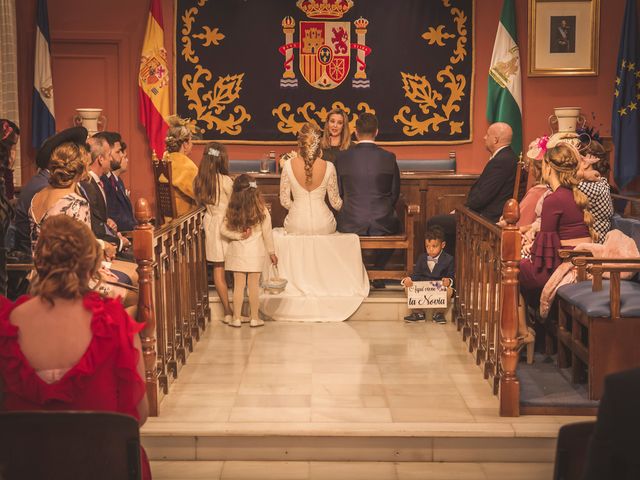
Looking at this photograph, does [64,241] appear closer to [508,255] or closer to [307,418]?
[307,418]

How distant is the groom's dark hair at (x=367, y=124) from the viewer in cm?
713

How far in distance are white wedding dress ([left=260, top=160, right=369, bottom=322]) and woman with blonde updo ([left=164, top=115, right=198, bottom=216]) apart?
700mm

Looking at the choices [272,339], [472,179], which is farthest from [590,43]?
[272,339]

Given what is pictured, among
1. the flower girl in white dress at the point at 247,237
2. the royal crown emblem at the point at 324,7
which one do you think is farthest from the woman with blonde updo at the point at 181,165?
the royal crown emblem at the point at 324,7

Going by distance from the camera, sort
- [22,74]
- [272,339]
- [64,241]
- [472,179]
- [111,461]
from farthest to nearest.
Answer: [22,74] < [472,179] < [272,339] < [64,241] < [111,461]

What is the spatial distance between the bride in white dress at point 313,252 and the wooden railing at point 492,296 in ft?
2.55

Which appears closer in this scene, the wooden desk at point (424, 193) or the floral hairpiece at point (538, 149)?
the floral hairpiece at point (538, 149)

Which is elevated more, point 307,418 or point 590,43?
point 590,43

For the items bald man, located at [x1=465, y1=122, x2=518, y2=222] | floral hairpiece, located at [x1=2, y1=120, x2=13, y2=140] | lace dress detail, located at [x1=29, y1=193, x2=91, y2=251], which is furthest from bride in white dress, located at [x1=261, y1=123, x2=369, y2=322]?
lace dress detail, located at [x1=29, y1=193, x2=91, y2=251]

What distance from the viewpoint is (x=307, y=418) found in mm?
4598

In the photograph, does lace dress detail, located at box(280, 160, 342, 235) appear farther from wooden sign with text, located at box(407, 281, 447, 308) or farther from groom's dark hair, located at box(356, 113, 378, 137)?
wooden sign with text, located at box(407, 281, 447, 308)

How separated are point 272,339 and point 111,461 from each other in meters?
3.67

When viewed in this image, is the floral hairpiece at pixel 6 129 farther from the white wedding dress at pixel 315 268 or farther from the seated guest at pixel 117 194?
the white wedding dress at pixel 315 268

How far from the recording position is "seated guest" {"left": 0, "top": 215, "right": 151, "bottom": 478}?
286 cm
